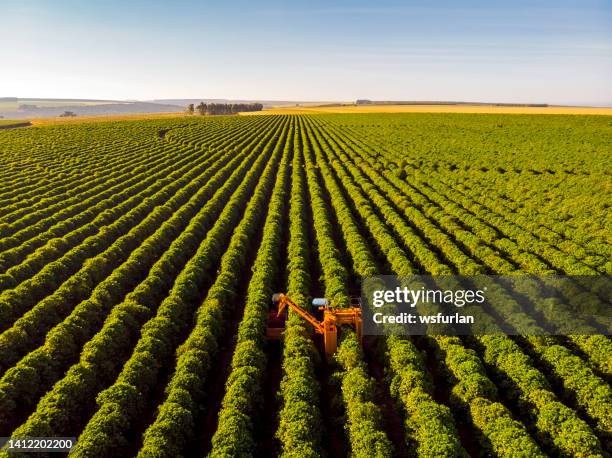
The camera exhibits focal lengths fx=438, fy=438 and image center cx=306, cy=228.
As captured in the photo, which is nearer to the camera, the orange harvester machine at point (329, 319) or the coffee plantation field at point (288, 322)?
the coffee plantation field at point (288, 322)

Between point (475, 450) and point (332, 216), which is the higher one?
point (332, 216)

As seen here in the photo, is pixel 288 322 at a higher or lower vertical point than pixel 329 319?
lower

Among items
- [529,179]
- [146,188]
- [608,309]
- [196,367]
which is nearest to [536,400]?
[608,309]

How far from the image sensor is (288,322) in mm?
19938

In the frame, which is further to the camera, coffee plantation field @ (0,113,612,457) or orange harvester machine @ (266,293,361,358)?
orange harvester machine @ (266,293,361,358)

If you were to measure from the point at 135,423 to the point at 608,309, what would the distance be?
2156 centimetres

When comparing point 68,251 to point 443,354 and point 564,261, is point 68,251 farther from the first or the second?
point 564,261

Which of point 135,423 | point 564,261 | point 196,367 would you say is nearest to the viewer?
point 135,423

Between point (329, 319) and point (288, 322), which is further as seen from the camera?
point (288, 322)

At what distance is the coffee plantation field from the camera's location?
14531 millimetres

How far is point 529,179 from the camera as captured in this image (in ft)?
160

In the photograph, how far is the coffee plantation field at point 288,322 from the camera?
1453cm

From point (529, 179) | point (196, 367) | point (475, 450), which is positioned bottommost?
point (475, 450)

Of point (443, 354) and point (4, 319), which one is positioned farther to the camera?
point (4, 319)
